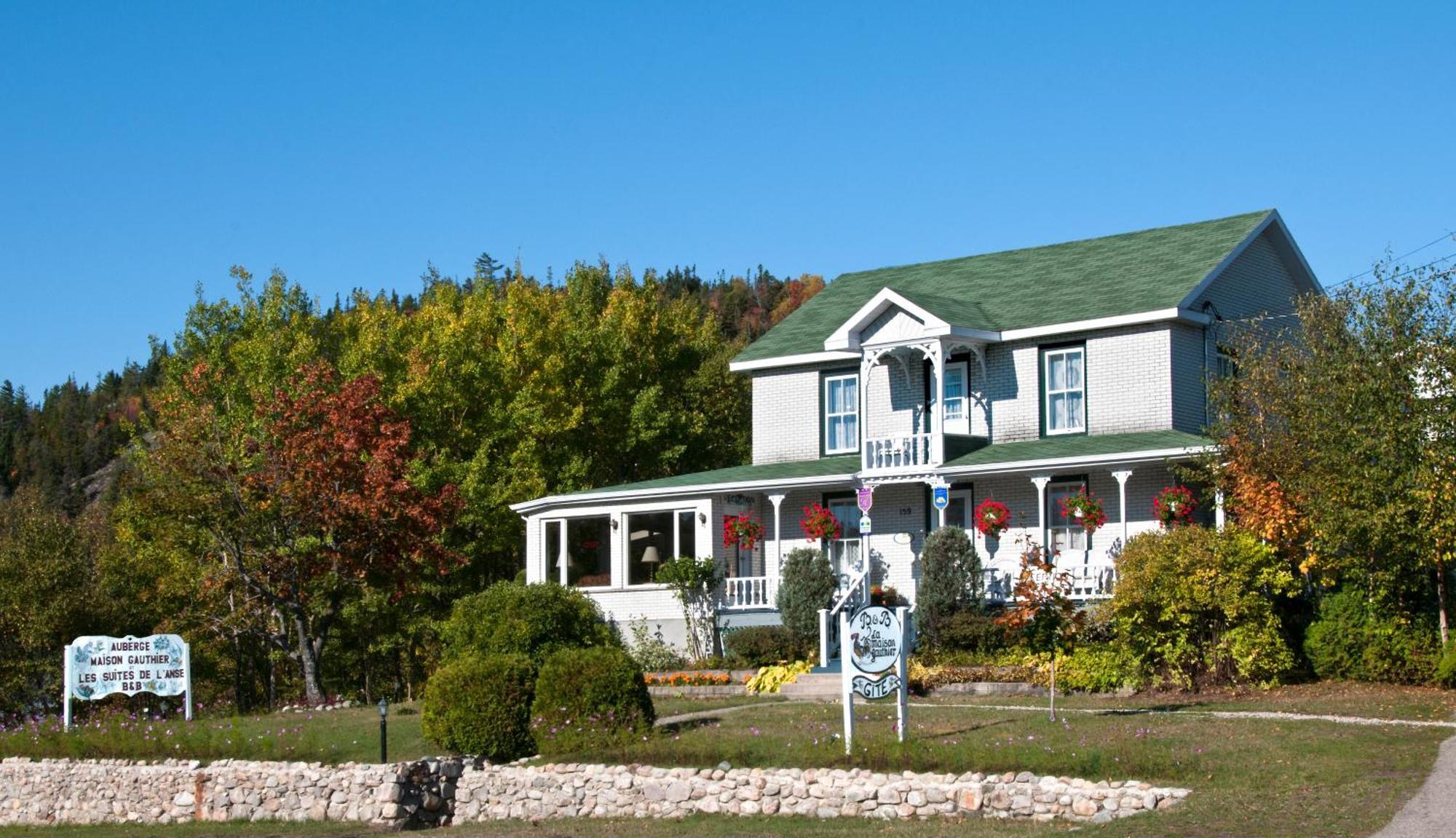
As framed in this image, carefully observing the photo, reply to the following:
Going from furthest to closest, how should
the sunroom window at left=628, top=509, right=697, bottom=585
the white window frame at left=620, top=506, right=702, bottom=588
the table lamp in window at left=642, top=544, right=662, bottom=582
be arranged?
the table lamp in window at left=642, top=544, right=662, bottom=582
the sunroom window at left=628, top=509, right=697, bottom=585
the white window frame at left=620, top=506, right=702, bottom=588

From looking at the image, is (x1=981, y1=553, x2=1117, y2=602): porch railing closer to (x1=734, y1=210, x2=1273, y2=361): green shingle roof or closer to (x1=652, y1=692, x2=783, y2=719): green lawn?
(x1=734, y1=210, x2=1273, y2=361): green shingle roof

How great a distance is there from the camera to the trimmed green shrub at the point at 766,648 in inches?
1120

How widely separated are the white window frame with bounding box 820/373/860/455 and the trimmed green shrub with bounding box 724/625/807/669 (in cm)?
517

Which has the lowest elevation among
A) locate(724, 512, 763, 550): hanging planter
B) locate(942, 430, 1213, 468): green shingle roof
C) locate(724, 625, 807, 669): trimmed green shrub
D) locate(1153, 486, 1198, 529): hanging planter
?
locate(724, 625, 807, 669): trimmed green shrub

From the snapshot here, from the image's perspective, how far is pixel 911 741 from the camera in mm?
17766

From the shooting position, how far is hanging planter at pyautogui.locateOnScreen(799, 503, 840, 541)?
30.2 meters

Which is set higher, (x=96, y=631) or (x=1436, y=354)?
(x=1436, y=354)

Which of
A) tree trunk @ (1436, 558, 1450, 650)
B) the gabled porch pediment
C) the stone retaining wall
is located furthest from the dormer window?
the stone retaining wall

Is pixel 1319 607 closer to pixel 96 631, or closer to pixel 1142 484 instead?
pixel 1142 484

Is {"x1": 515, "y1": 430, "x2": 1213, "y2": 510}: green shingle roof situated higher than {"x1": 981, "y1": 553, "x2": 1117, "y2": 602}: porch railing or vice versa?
{"x1": 515, "y1": 430, "x2": 1213, "y2": 510}: green shingle roof

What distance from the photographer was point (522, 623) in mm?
27281

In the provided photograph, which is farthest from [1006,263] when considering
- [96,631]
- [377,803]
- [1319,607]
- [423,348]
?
[96,631]

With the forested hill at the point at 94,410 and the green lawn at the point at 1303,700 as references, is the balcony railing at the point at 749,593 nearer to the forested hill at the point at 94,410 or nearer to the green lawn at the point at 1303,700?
the green lawn at the point at 1303,700

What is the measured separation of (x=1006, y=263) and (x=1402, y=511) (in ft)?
46.2
